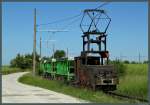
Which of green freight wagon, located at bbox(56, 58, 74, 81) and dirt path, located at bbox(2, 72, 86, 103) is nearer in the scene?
dirt path, located at bbox(2, 72, 86, 103)

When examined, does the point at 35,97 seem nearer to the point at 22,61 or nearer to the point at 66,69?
the point at 66,69

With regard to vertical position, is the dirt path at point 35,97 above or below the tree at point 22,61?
below

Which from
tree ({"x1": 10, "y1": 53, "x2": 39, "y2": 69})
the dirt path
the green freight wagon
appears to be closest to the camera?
the dirt path

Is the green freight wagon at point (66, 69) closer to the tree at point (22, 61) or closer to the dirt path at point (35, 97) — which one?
the dirt path at point (35, 97)

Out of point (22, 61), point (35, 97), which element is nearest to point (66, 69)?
point (35, 97)

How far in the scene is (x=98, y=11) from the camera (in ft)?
104

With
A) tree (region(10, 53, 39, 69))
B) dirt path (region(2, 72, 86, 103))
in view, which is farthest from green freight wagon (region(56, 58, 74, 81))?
tree (region(10, 53, 39, 69))

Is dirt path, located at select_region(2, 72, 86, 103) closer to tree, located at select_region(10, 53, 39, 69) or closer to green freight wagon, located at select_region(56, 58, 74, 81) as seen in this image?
green freight wagon, located at select_region(56, 58, 74, 81)

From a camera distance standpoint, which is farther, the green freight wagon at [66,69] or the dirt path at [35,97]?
the green freight wagon at [66,69]

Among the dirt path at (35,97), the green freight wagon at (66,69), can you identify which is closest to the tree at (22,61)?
the green freight wagon at (66,69)

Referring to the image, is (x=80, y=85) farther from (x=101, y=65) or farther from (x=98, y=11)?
(x=98, y=11)

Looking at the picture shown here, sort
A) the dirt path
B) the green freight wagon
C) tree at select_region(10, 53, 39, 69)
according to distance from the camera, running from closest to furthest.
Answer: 1. the dirt path
2. the green freight wagon
3. tree at select_region(10, 53, 39, 69)

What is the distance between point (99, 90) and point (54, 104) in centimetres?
966

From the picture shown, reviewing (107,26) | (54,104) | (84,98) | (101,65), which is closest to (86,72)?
(101,65)
